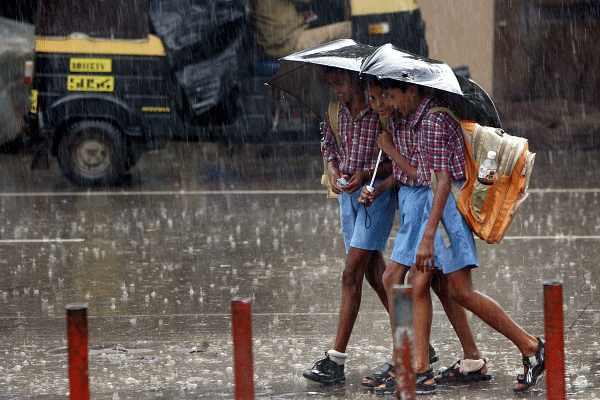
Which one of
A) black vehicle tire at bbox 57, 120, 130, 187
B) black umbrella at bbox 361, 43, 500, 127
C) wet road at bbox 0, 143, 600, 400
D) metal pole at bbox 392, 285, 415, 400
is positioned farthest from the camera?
black vehicle tire at bbox 57, 120, 130, 187

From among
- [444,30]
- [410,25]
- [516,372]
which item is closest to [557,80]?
[444,30]

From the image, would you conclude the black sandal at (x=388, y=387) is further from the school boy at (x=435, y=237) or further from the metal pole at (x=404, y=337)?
the metal pole at (x=404, y=337)

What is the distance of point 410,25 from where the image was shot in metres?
13.3

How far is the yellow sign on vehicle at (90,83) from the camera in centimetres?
1206

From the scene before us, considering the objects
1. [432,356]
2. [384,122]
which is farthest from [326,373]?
[384,122]

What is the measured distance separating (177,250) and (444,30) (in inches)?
395

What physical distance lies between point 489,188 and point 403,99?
608 mm

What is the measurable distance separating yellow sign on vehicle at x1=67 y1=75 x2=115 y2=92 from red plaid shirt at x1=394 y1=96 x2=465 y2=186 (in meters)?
8.49

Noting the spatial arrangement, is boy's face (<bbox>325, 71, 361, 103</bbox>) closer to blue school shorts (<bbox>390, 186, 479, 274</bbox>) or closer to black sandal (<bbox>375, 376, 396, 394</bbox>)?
blue school shorts (<bbox>390, 186, 479, 274</bbox>)

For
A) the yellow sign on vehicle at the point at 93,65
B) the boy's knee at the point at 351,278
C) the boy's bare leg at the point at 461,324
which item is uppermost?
the yellow sign on vehicle at the point at 93,65

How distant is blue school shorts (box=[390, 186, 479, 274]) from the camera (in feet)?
14.0

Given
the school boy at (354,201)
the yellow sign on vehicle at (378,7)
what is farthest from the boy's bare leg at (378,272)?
the yellow sign on vehicle at (378,7)

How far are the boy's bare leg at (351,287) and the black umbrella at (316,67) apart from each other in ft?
3.04

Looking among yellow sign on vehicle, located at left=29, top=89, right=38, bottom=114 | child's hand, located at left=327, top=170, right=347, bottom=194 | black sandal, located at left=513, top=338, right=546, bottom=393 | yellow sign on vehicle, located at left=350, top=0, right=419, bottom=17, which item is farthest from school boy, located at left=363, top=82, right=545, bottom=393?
yellow sign on vehicle, located at left=350, top=0, right=419, bottom=17
